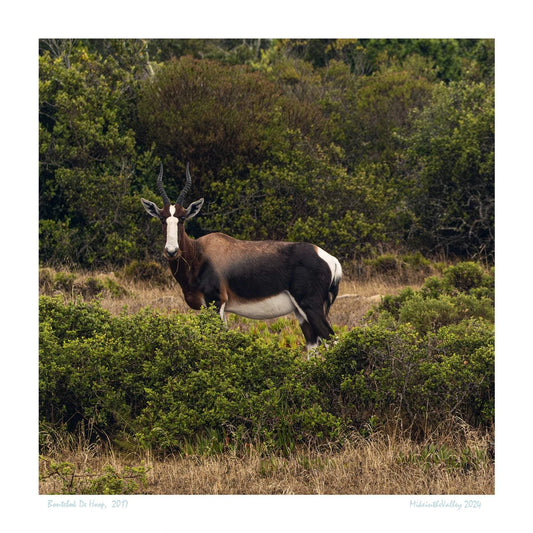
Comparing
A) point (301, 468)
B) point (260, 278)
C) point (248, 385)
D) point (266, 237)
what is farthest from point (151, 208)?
point (266, 237)

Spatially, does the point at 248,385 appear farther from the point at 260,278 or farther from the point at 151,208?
the point at 151,208

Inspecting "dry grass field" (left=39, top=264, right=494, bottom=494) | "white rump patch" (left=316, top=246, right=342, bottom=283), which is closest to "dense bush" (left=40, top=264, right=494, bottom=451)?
"dry grass field" (left=39, top=264, right=494, bottom=494)

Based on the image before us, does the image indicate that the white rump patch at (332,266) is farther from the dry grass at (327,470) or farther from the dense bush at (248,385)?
the dry grass at (327,470)

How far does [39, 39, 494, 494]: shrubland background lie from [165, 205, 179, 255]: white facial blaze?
110 cm

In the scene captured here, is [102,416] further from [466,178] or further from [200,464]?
[466,178]

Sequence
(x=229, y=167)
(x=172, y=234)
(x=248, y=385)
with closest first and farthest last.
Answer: (x=248, y=385), (x=172, y=234), (x=229, y=167)

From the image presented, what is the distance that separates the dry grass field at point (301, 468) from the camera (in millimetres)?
6883

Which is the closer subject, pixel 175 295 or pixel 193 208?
pixel 193 208

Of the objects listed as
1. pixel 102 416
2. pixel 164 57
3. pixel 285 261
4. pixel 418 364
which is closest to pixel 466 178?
pixel 285 261

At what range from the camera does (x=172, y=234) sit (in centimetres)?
1028

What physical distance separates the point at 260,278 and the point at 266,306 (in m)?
0.39

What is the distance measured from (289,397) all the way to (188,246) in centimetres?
372

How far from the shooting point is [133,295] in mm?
15344

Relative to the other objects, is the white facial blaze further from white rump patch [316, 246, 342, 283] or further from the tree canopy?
the tree canopy
